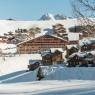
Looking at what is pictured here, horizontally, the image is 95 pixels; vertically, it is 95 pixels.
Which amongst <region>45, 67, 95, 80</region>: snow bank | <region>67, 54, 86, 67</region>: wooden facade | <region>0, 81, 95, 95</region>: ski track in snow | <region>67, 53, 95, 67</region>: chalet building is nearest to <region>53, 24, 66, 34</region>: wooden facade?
<region>67, 53, 95, 67</region>: chalet building

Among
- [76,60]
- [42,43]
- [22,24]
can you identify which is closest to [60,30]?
[42,43]

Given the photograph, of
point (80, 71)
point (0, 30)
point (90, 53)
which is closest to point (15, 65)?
point (90, 53)

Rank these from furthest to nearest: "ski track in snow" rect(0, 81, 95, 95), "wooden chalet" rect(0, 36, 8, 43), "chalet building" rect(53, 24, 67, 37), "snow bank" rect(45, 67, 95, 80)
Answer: "wooden chalet" rect(0, 36, 8, 43), "chalet building" rect(53, 24, 67, 37), "snow bank" rect(45, 67, 95, 80), "ski track in snow" rect(0, 81, 95, 95)

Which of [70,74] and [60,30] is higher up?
[60,30]

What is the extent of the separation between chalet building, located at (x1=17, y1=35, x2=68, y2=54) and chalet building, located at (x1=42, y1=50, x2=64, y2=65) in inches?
341

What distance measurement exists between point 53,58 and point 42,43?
1223 centimetres

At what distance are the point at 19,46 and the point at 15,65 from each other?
14.6 m

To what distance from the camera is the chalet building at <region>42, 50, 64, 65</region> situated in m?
57.9

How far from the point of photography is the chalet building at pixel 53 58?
5785 centimetres

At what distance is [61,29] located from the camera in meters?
73.6

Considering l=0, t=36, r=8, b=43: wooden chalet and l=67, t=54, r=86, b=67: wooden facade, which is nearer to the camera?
l=67, t=54, r=86, b=67: wooden facade

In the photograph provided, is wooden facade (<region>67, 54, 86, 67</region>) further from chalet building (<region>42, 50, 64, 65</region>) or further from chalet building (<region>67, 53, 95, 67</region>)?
chalet building (<region>42, 50, 64, 65</region>)

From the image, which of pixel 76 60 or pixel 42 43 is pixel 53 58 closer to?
pixel 76 60

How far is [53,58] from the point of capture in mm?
59969
